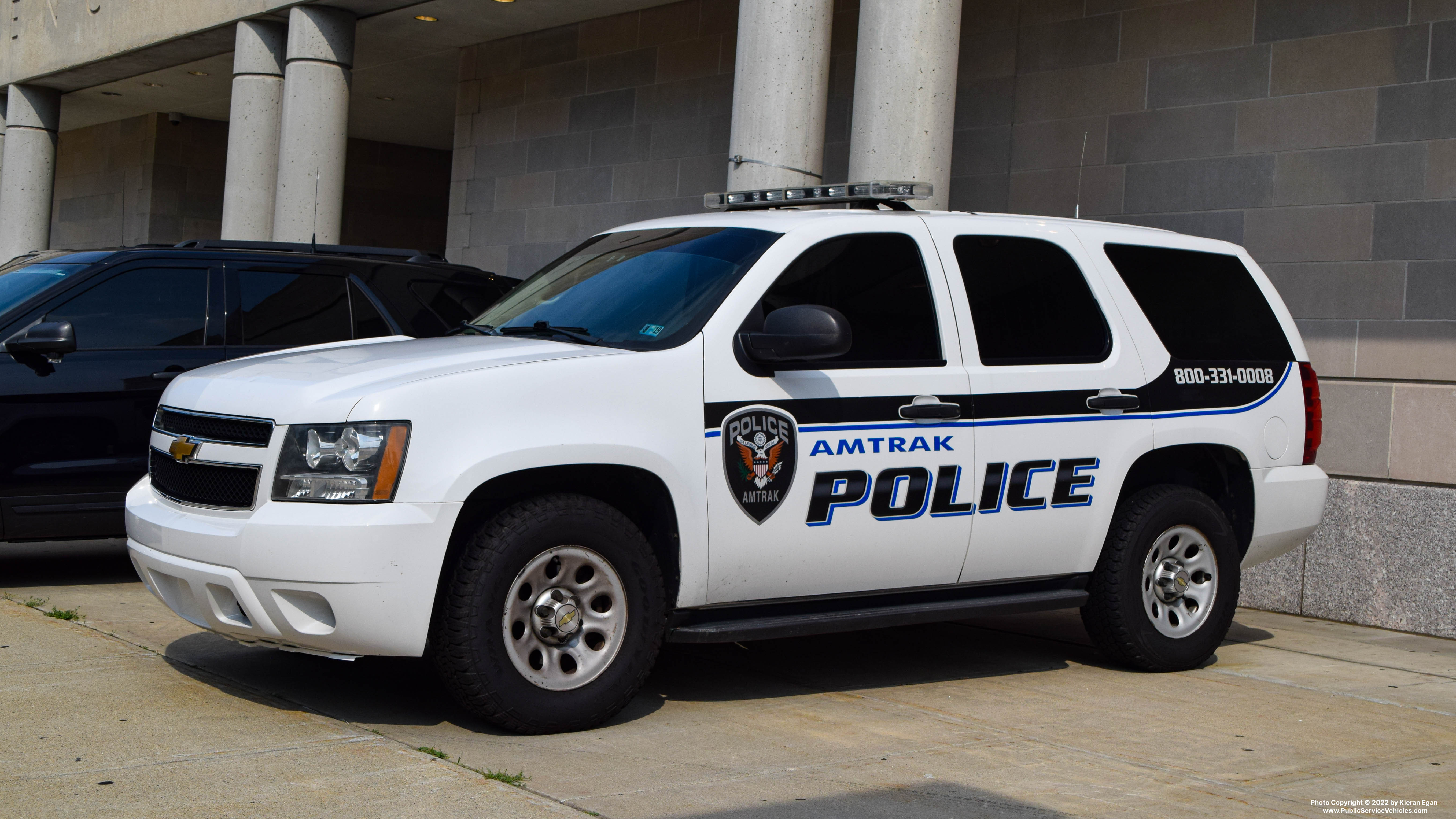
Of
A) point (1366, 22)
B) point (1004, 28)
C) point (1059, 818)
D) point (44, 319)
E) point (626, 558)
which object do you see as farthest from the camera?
point (1004, 28)

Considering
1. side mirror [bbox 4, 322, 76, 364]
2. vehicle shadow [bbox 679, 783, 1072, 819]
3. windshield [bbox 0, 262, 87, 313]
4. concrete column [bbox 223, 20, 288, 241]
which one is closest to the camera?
Result: vehicle shadow [bbox 679, 783, 1072, 819]

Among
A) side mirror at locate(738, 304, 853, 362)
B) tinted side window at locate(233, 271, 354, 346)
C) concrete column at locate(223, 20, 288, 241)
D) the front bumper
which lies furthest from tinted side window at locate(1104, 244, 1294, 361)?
concrete column at locate(223, 20, 288, 241)

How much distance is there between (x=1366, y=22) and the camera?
896cm

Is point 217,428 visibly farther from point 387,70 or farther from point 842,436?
point 387,70

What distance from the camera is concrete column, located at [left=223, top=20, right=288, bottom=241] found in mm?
15281

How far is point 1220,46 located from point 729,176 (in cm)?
353

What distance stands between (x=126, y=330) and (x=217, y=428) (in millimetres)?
2979

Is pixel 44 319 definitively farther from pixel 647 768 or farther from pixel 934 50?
pixel 934 50

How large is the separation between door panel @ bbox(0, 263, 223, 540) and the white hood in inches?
83.8

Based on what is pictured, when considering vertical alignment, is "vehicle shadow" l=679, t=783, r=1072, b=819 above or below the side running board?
below

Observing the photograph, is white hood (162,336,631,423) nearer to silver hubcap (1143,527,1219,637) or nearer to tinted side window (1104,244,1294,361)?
tinted side window (1104,244,1294,361)

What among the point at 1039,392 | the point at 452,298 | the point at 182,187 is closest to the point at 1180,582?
the point at 1039,392

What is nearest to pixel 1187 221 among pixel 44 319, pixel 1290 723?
pixel 1290 723

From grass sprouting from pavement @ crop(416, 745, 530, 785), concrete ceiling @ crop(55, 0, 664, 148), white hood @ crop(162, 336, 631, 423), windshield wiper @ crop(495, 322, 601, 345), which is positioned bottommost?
grass sprouting from pavement @ crop(416, 745, 530, 785)
